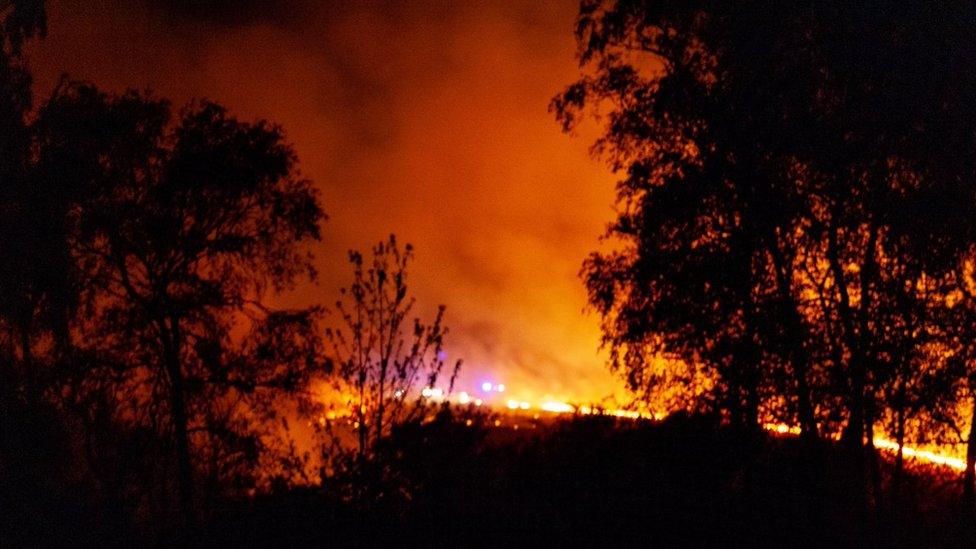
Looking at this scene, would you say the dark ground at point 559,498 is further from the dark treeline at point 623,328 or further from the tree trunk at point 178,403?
the tree trunk at point 178,403

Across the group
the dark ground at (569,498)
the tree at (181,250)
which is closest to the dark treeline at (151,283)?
the tree at (181,250)

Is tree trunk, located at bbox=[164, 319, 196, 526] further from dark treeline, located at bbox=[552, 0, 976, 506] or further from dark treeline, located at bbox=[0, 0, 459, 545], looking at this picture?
dark treeline, located at bbox=[552, 0, 976, 506]

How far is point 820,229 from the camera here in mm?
13156

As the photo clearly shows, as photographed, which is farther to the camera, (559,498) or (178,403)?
(178,403)

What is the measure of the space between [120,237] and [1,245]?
8.40 feet

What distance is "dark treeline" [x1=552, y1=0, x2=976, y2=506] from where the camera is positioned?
1242 centimetres

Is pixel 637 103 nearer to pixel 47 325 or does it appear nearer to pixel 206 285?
pixel 206 285

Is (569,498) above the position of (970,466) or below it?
below

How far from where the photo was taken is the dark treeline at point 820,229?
40.8 feet

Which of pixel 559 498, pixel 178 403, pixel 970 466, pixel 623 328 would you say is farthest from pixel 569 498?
pixel 178 403

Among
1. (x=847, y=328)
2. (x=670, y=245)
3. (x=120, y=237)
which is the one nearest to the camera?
(x=847, y=328)

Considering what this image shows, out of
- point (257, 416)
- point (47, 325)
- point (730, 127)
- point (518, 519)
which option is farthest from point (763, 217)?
point (47, 325)

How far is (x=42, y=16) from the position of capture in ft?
57.5

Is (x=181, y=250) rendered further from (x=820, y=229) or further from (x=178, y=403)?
(x=820, y=229)
